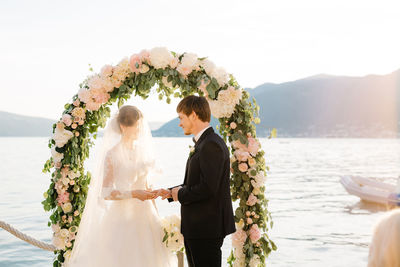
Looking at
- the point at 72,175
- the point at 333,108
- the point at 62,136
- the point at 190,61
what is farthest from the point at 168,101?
the point at 333,108

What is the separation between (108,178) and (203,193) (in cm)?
121

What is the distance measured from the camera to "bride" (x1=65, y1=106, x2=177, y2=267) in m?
4.54

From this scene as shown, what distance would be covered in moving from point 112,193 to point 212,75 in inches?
66.6

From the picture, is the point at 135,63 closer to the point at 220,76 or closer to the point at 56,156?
the point at 220,76

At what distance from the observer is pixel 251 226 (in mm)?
5016

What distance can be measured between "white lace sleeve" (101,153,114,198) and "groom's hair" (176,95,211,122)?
110 cm

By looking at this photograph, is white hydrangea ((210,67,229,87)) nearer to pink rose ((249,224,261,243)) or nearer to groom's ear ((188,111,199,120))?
groom's ear ((188,111,199,120))

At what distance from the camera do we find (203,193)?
373cm

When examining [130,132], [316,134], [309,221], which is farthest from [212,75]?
[316,134]

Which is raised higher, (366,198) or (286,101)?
(286,101)

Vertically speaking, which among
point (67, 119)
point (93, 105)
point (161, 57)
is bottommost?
point (67, 119)

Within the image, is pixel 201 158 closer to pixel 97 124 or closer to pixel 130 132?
pixel 130 132

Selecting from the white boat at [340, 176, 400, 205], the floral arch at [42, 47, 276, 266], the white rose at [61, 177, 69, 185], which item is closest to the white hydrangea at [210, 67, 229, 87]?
the floral arch at [42, 47, 276, 266]

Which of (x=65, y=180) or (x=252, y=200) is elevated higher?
(x=65, y=180)
